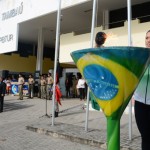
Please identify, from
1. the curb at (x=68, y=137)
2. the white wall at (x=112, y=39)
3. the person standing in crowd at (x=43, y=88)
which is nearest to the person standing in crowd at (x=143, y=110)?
the curb at (x=68, y=137)

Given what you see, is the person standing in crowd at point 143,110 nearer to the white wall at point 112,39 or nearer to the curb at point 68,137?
the curb at point 68,137

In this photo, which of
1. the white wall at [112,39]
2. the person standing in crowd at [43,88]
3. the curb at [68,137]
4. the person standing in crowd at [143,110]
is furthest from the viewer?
the person standing in crowd at [43,88]

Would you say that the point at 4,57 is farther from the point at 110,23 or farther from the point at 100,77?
the point at 100,77

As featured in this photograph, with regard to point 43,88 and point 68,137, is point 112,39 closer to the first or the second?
point 68,137

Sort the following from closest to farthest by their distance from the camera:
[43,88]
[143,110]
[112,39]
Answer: [143,110], [112,39], [43,88]

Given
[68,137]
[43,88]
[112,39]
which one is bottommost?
[68,137]

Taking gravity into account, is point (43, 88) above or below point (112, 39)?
below

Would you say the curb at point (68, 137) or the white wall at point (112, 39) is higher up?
the white wall at point (112, 39)

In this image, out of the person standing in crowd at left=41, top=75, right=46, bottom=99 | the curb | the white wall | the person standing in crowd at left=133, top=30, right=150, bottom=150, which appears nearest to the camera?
the person standing in crowd at left=133, top=30, right=150, bottom=150

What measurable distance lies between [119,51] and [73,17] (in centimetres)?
1772

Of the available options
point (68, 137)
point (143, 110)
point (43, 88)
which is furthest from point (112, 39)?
point (143, 110)

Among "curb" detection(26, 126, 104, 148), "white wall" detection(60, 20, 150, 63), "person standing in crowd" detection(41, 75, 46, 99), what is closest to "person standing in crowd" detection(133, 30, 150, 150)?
"curb" detection(26, 126, 104, 148)

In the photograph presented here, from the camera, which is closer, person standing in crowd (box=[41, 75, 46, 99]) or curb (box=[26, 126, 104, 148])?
curb (box=[26, 126, 104, 148])

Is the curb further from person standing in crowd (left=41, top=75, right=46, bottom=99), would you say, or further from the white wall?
person standing in crowd (left=41, top=75, right=46, bottom=99)
